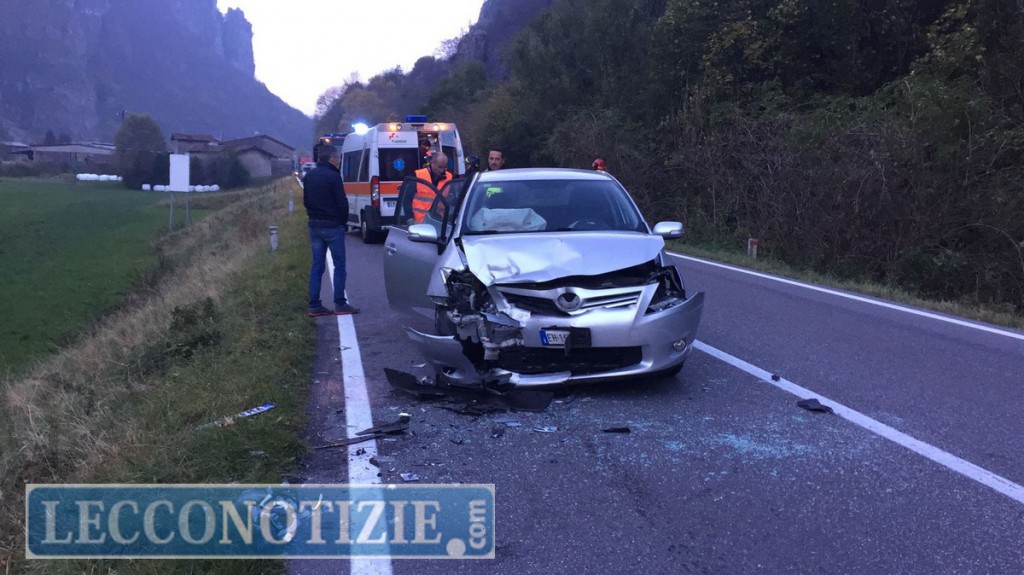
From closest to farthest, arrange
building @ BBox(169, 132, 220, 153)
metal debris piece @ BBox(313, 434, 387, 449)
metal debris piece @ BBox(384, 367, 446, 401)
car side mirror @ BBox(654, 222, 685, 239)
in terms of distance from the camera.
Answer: metal debris piece @ BBox(313, 434, 387, 449)
metal debris piece @ BBox(384, 367, 446, 401)
car side mirror @ BBox(654, 222, 685, 239)
building @ BBox(169, 132, 220, 153)

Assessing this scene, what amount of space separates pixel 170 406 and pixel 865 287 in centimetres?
977

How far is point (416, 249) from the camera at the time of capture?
25.3ft

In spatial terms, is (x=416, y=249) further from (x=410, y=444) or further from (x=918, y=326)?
(x=918, y=326)

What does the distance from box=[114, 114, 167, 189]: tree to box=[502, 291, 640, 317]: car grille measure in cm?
8645

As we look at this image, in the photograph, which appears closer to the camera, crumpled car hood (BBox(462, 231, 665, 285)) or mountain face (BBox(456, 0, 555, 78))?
crumpled car hood (BBox(462, 231, 665, 285))

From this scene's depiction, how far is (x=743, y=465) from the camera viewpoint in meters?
4.91

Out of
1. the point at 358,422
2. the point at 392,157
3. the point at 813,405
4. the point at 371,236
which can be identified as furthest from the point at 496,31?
the point at 358,422

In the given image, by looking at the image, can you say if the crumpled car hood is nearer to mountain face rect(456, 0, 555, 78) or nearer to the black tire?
the black tire

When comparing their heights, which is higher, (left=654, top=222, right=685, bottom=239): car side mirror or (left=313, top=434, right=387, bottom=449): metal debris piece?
(left=654, top=222, right=685, bottom=239): car side mirror

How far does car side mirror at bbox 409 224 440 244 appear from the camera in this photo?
23.8ft

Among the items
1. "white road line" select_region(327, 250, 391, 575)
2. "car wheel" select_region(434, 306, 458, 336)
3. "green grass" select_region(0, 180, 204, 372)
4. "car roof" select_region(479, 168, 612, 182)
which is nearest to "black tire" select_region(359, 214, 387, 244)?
"green grass" select_region(0, 180, 204, 372)

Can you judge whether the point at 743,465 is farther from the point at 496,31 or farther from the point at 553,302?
the point at 496,31

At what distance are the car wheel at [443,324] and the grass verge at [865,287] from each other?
6732 millimetres

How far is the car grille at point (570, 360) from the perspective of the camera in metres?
6.02
